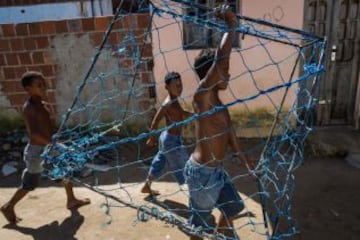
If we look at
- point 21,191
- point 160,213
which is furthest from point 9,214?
point 160,213

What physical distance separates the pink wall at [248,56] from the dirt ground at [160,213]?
132cm

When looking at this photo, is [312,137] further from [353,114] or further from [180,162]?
[180,162]

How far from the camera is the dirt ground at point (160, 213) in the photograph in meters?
3.19

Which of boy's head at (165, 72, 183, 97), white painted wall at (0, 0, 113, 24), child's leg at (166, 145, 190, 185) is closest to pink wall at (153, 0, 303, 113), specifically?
white painted wall at (0, 0, 113, 24)

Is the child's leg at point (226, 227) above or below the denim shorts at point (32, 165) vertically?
below

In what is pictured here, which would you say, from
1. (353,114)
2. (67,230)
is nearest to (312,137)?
(353,114)

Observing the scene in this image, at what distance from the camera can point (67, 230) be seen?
329cm

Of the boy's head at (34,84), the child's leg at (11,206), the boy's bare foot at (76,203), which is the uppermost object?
the boy's head at (34,84)

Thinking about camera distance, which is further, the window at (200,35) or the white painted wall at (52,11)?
the white painted wall at (52,11)

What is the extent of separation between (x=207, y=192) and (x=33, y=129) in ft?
5.39

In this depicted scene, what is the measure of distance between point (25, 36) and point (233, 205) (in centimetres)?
380

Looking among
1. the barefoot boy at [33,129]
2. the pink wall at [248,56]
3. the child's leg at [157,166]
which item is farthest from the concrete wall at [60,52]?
the barefoot boy at [33,129]

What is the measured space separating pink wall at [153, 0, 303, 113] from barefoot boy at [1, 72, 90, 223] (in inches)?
75.0

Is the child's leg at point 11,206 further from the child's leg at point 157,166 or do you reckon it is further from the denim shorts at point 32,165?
the child's leg at point 157,166
